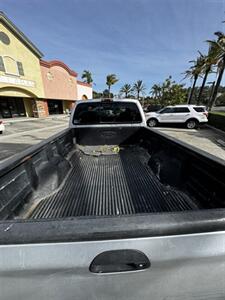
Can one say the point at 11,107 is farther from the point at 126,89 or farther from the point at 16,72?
the point at 126,89

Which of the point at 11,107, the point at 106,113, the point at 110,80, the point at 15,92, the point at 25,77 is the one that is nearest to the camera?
the point at 106,113

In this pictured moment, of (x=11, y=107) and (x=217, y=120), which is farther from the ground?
(x=217, y=120)

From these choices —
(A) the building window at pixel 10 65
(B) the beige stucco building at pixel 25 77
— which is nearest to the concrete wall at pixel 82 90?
(B) the beige stucco building at pixel 25 77

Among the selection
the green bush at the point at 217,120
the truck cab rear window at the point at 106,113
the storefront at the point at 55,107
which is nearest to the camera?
the truck cab rear window at the point at 106,113

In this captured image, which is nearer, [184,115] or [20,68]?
[184,115]

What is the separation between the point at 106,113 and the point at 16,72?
1712cm

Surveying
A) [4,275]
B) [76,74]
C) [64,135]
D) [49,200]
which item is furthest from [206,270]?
[76,74]

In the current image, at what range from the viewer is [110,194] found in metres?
2.47

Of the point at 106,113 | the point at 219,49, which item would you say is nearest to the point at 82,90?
the point at 219,49

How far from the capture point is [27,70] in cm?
1861

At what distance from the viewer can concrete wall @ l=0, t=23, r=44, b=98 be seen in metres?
16.1

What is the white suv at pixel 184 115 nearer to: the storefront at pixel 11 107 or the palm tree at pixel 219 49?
the palm tree at pixel 219 49

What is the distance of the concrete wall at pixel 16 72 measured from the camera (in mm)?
16125

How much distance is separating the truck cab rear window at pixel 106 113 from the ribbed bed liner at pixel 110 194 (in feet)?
4.85
